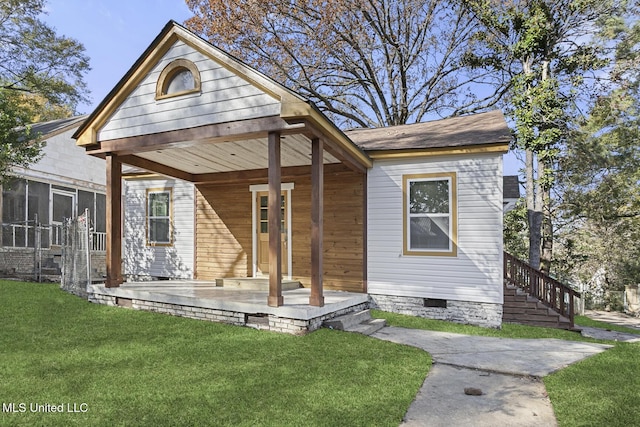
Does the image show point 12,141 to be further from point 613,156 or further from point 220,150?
point 613,156

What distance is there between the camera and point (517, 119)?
1173cm

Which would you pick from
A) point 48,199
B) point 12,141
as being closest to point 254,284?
point 12,141

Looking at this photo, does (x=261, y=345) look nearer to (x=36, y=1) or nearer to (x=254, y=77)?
(x=254, y=77)

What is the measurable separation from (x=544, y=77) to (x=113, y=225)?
1242 centimetres

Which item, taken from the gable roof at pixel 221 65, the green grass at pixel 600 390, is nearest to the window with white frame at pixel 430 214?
the gable roof at pixel 221 65

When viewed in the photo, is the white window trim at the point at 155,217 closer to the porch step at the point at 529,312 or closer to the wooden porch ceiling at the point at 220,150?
the wooden porch ceiling at the point at 220,150

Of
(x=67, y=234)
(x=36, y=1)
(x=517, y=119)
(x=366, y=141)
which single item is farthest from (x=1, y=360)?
(x=36, y=1)

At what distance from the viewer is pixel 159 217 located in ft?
36.2

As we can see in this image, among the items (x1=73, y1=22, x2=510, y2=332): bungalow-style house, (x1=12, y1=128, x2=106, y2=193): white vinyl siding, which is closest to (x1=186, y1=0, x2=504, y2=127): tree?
(x1=12, y1=128, x2=106, y2=193): white vinyl siding

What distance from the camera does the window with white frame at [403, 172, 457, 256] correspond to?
25.2 ft

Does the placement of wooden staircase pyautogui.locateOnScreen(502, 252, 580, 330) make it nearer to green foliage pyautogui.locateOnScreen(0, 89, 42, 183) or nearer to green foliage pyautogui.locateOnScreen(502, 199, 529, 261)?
green foliage pyautogui.locateOnScreen(502, 199, 529, 261)

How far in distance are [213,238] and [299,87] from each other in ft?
36.4

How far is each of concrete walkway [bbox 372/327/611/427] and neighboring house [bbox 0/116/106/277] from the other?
10605mm

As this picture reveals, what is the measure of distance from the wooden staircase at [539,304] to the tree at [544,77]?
352cm
